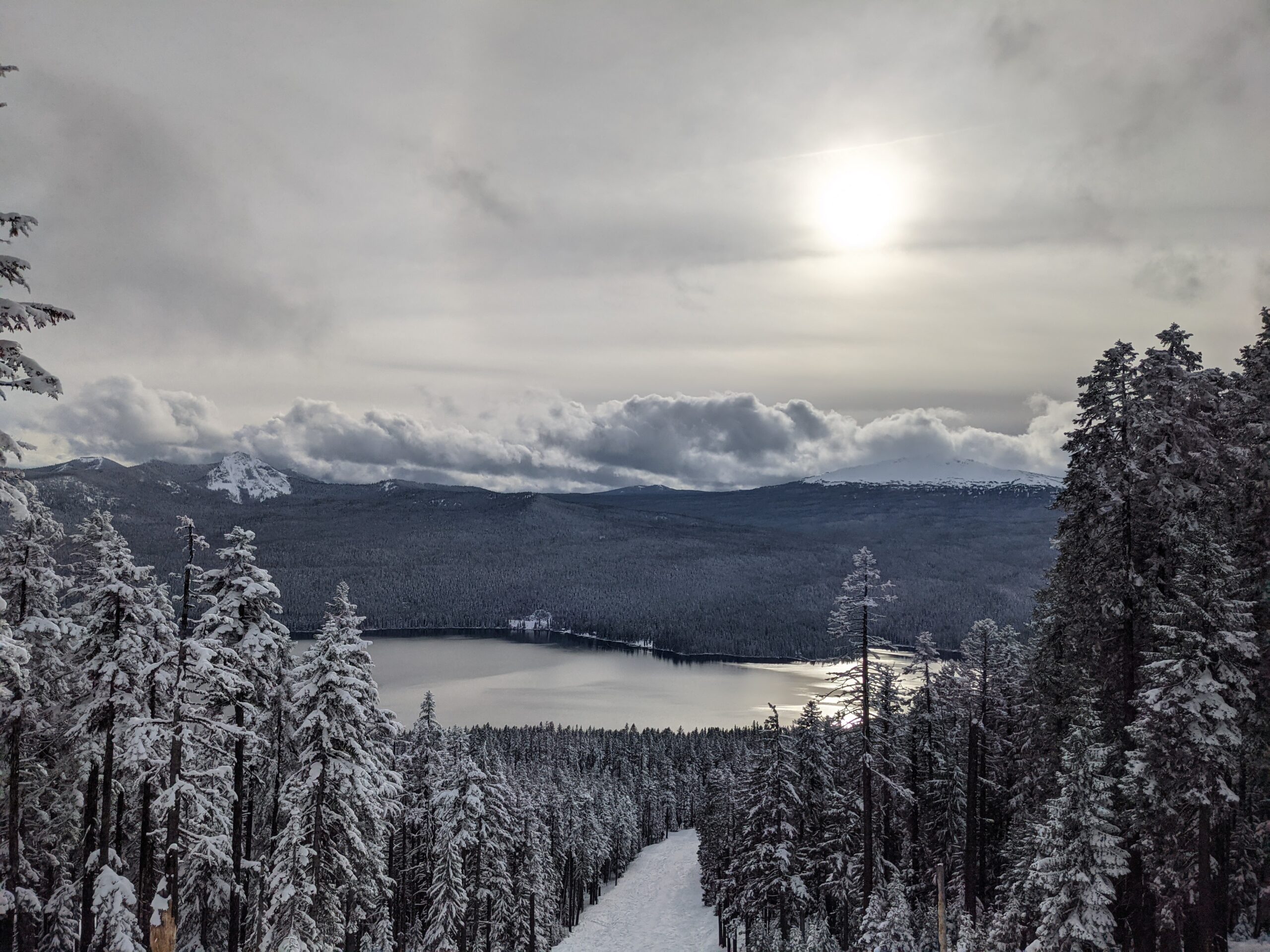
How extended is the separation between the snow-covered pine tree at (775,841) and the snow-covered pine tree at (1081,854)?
16328 millimetres

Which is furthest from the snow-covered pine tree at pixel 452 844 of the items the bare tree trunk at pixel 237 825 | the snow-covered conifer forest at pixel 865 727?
the bare tree trunk at pixel 237 825

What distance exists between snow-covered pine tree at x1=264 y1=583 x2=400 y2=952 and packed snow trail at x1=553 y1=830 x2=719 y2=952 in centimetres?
3799

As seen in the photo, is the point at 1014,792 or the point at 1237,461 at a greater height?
the point at 1237,461

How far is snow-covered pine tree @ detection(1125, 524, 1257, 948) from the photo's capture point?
1784cm

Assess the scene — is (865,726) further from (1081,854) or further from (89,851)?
(89,851)

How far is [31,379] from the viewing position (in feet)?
30.7

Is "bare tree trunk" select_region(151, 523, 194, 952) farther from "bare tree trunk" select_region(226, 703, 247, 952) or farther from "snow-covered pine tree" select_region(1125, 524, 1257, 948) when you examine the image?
"snow-covered pine tree" select_region(1125, 524, 1257, 948)

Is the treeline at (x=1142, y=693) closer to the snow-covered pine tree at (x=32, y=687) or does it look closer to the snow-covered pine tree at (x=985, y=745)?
the snow-covered pine tree at (x=985, y=745)

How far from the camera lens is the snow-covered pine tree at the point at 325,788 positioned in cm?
2125

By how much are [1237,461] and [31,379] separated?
2771cm

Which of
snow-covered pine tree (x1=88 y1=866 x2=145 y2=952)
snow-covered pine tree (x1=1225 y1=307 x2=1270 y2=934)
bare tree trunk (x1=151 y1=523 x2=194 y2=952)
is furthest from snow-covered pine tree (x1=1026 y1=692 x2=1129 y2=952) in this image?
snow-covered pine tree (x1=88 y1=866 x2=145 y2=952)

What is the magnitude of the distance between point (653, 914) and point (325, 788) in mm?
59150

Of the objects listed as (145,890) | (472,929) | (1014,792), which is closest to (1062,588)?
(1014,792)

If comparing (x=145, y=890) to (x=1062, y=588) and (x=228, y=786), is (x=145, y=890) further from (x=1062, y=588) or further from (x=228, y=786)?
(x=1062, y=588)
